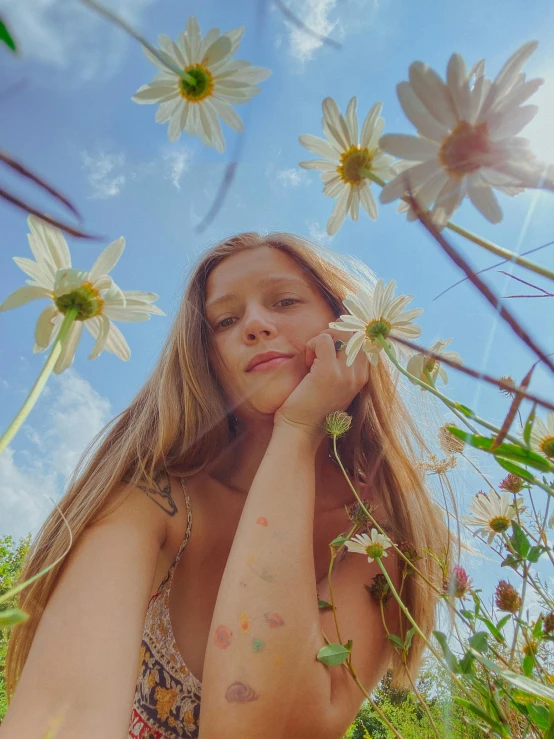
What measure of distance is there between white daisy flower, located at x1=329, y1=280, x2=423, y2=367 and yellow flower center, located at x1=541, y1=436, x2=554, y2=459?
154mm

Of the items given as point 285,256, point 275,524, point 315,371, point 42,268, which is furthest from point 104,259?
point 285,256

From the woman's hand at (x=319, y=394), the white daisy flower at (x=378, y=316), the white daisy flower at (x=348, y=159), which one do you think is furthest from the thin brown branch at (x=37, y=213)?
the woman's hand at (x=319, y=394)

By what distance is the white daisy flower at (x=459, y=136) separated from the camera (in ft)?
0.73

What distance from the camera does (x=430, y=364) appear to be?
49 cm

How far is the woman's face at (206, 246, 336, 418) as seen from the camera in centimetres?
107

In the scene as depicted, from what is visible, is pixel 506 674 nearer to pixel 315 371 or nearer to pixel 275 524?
pixel 275 524

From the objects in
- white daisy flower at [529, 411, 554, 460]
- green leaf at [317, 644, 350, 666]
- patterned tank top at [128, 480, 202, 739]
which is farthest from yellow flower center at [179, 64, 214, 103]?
patterned tank top at [128, 480, 202, 739]

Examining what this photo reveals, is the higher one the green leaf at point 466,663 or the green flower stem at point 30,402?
the green flower stem at point 30,402

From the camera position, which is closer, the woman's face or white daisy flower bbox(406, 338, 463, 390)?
white daisy flower bbox(406, 338, 463, 390)

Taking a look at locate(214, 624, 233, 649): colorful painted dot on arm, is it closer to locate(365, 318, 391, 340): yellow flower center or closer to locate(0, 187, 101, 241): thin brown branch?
locate(365, 318, 391, 340): yellow flower center

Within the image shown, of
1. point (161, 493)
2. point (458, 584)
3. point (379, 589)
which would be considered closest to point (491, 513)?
point (458, 584)

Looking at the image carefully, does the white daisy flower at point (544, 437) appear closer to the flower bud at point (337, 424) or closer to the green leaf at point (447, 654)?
the green leaf at point (447, 654)

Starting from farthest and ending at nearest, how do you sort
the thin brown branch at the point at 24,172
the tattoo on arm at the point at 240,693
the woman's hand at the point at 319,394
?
the woman's hand at the point at 319,394 < the tattoo on arm at the point at 240,693 < the thin brown branch at the point at 24,172

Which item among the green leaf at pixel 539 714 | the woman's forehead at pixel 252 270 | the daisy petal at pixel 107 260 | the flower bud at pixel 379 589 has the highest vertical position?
the woman's forehead at pixel 252 270
